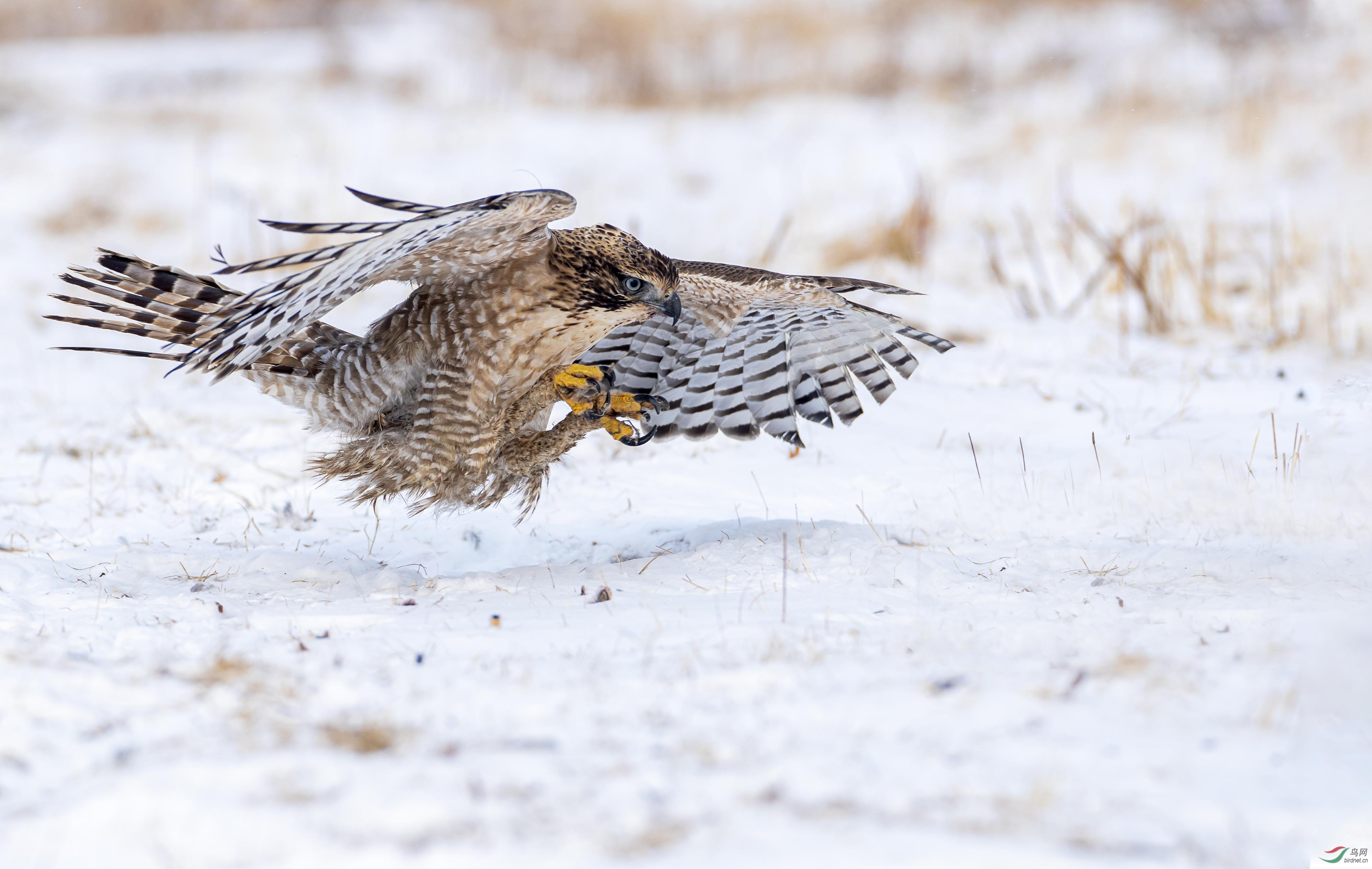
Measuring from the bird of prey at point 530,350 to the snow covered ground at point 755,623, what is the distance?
46 centimetres

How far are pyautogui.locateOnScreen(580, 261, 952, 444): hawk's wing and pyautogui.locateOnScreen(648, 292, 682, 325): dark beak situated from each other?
269 mm

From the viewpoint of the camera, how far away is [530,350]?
430cm

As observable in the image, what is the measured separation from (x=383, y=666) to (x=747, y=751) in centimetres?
111

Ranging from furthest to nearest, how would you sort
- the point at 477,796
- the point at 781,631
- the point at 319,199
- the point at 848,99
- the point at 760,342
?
the point at 848,99
the point at 319,199
the point at 760,342
the point at 781,631
the point at 477,796

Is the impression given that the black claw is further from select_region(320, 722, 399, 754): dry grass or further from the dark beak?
select_region(320, 722, 399, 754): dry grass

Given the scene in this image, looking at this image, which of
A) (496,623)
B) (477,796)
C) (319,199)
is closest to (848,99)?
(319,199)

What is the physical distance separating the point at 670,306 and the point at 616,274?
242 mm

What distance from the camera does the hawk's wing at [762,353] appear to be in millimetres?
4570

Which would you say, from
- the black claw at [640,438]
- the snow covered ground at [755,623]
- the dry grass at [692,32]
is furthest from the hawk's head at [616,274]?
the dry grass at [692,32]

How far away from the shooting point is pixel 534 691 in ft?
9.37

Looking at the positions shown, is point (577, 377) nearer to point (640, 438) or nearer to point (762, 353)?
point (640, 438)

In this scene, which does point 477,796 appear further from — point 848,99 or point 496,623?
point 848,99

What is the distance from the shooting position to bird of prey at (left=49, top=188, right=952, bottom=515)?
4.16 meters

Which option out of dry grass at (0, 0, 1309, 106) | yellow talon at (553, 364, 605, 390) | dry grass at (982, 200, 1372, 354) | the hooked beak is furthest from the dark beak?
dry grass at (0, 0, 1309, 106)
